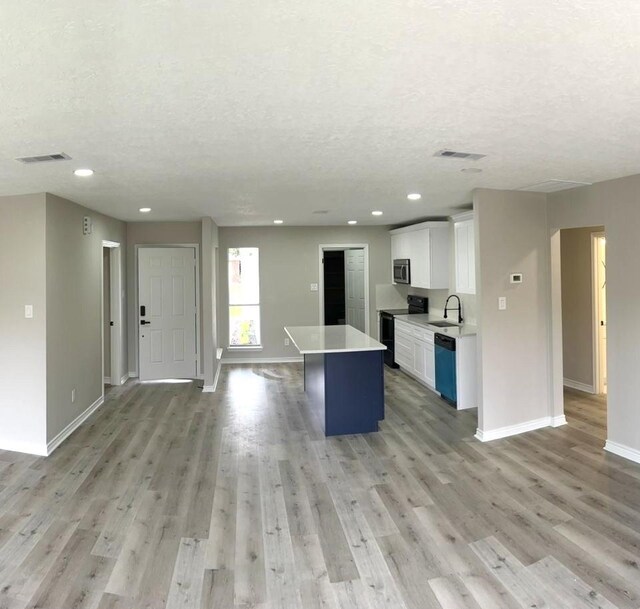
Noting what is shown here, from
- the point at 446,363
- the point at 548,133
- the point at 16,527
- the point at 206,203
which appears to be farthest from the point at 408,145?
the point at 16,527

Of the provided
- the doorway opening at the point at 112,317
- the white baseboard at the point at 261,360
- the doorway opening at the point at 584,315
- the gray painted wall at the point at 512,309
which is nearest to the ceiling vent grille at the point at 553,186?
the gray painted wall at the point at 512,309

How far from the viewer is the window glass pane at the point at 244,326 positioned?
7.30 meters

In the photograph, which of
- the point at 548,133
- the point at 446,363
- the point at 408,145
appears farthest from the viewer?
the point at 446,363

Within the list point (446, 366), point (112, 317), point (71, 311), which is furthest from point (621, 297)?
point (112, 317)

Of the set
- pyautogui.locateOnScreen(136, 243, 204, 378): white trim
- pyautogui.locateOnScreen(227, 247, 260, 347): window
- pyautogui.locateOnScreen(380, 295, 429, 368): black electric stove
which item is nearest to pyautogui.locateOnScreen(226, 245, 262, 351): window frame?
pyautogui.locateOnScreen(227, 247, 260, 347): window

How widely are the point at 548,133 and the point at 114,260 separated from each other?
5.50m

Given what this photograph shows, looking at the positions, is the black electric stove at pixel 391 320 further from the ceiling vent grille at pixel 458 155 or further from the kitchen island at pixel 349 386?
the ceiling vent grille at pixel 458 155

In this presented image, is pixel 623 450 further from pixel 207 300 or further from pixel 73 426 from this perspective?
pixel 73 426

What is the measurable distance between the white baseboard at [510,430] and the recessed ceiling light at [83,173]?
3.96m

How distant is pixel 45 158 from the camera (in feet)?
8.90

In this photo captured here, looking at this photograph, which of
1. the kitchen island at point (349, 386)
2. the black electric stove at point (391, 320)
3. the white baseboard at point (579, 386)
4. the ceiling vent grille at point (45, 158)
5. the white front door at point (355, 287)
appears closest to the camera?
the ceiling vent grille at point (45, 158)

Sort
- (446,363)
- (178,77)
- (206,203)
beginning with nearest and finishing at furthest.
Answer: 1. (178,77)
2. (206,203)
3. (446,363)

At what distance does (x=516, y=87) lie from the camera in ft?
5.90

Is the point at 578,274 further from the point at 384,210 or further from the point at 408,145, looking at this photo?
the point at 408,145
